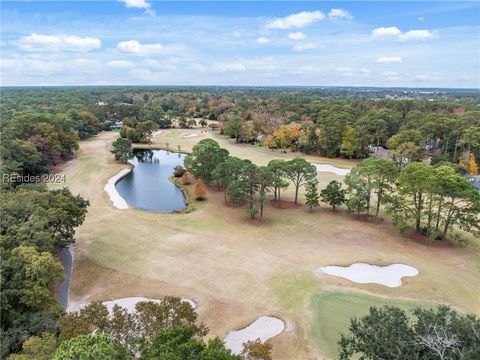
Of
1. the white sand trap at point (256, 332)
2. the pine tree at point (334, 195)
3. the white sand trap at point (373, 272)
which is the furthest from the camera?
the pine tree at point (334, 195)

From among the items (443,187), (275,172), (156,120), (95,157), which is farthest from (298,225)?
(156,120)

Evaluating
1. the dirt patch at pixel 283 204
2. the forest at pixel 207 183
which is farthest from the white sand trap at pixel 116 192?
the dirt patch at pixel 283 204

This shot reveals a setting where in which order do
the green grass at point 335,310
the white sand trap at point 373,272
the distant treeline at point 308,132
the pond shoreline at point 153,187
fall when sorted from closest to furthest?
the green grass at point 335,310 → the white sand trap at point 373,272 → the pond shoreline at point 153,187 → the distant treeline at point 308,132

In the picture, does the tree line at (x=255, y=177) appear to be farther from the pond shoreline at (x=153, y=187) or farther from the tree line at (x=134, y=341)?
the tree line at (x=134, y=341)

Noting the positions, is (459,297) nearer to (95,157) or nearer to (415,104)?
(95,157)

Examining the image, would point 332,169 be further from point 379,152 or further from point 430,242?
point 430,242

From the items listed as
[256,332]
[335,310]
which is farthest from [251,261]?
[256,332]
